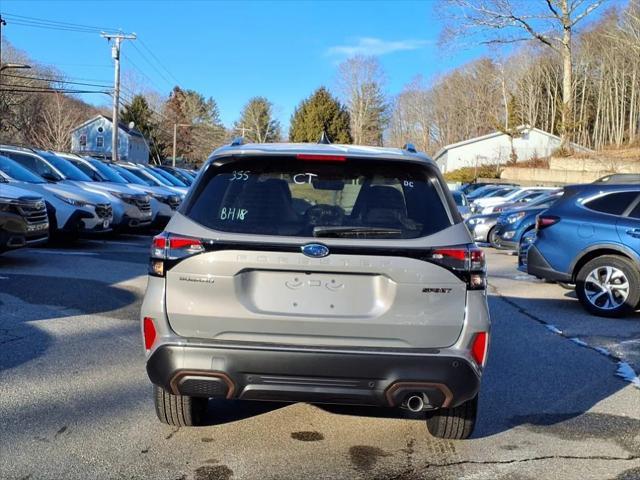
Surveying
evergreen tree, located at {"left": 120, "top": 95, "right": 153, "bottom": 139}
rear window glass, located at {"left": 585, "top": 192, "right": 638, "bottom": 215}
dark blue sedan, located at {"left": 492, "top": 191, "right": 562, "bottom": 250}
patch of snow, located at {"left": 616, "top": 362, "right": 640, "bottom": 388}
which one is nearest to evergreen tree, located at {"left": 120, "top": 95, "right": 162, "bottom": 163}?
evergreen tree, located at {"left": 120, "top": 95, "right": 153, "bottom": 139}

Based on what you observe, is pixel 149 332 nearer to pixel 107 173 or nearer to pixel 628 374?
pixel 628 374

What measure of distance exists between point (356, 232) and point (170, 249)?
3.31ft

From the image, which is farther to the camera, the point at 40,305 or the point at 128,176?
the point at 128,176

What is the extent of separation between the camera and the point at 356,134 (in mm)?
76062

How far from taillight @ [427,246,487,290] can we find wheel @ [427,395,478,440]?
0.87m

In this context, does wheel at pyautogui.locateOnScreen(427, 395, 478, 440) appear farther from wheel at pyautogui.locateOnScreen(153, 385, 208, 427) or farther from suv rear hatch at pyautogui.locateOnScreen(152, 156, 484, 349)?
wheel at pyautogui.locateOnScreen(153, 385, 208, 427)

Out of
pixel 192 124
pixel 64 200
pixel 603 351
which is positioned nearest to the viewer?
pixel 603 351

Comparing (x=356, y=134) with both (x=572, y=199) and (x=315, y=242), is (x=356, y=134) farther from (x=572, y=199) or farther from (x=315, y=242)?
(x=315, y=242)

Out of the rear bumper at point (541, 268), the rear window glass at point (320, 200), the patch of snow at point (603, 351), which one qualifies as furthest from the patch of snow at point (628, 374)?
the rear window glass at point (320, 200)

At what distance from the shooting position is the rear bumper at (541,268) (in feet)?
28.2

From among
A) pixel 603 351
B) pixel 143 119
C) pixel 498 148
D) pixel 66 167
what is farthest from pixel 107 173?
pixel 143 119

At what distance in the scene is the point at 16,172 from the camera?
40.3 ft

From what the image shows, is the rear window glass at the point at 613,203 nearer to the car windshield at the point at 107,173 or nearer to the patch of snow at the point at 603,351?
the patch of snow at the point at 603,351

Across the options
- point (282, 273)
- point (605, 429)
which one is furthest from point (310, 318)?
point (605, 429)
